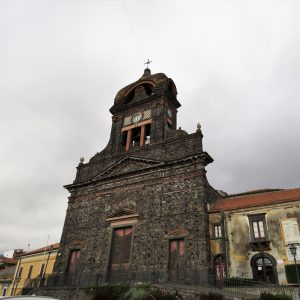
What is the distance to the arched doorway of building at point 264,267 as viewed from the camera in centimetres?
1844

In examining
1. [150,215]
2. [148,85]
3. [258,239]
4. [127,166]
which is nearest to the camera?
[258,239]

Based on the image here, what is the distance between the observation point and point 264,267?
18.8m

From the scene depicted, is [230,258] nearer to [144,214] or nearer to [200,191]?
[200,191]

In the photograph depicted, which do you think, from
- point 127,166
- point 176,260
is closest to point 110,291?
point 176,260


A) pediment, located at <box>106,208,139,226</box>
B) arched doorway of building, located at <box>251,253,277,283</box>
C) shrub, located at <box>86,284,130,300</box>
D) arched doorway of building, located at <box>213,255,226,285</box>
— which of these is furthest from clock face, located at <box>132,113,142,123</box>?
arched doorway of building, located at <box>251,253,277,283</box>

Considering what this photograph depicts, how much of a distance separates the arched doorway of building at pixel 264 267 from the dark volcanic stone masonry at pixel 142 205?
9.27ft

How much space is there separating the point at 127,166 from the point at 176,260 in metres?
9.54

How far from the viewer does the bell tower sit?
28.3m

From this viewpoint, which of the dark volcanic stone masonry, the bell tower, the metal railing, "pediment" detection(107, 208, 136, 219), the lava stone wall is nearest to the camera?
the metal railing

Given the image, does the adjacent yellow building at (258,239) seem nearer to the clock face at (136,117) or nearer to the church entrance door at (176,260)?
the church entrance door at (176,260)

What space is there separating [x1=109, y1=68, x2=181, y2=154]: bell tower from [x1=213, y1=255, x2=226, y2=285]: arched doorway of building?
35.9 ft

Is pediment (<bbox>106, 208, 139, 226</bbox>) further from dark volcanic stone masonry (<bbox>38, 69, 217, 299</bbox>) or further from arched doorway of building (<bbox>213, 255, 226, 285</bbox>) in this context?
arched doorway of building (<bbox>213, 255, 226, 285</bbox>)

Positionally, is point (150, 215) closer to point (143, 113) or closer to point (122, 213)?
point (122, 213)

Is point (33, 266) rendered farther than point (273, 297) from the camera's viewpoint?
Yes
